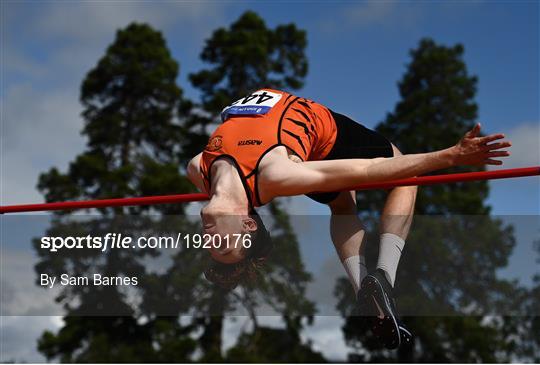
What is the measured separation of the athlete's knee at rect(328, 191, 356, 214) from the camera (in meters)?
5.10

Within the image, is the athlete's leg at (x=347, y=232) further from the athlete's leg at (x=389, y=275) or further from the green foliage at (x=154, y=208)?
the green foliage at (x=154, y=208)

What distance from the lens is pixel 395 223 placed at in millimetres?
5027

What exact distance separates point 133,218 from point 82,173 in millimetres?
2841

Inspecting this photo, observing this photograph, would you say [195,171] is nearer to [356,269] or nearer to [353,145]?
[353,145]

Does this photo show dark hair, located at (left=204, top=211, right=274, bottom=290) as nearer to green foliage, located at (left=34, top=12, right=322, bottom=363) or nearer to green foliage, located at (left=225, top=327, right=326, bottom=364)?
green foliage, located at (left=34, top=12, right=322, bottom=363)

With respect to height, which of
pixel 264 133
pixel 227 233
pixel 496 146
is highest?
pixel 264 133

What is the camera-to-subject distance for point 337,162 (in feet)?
14.3

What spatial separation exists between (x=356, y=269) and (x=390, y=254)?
0.82 feet

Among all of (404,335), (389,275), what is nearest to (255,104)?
(389,275)

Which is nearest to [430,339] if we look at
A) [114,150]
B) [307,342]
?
[307,342]

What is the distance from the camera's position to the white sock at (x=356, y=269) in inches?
195

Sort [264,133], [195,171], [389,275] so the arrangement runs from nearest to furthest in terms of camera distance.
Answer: [264,133] → [389,275] → [195,171]

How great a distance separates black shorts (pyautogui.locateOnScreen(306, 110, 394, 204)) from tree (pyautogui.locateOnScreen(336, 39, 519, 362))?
12975 millimetres

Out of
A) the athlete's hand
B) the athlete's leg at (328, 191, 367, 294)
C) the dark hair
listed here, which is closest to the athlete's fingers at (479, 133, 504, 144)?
the athlete's hand
